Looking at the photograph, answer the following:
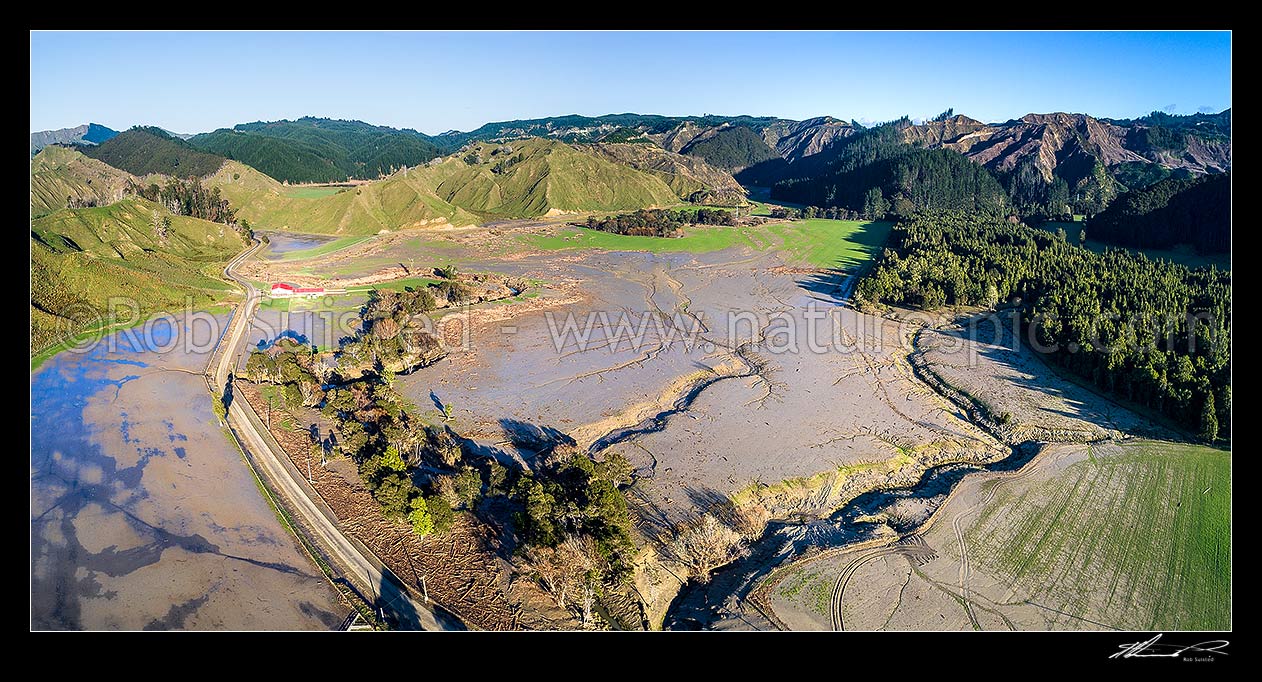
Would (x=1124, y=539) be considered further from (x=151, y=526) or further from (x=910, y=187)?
(x=910, y=187)

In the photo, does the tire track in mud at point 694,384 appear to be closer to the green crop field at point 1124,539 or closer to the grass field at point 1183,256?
the green crop field at point 1124,539

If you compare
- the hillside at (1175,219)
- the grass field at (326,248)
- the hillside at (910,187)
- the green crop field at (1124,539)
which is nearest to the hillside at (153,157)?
the grass field at (326,248)

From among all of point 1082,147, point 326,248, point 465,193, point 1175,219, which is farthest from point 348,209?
point 1082,147

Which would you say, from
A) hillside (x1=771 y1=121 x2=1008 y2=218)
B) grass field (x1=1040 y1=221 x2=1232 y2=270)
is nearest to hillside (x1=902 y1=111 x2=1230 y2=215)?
hillside (x1=771 y1=121 x2=1008 y2=218)

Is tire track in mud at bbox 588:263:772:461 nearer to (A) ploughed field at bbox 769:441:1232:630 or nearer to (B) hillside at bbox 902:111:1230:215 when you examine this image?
(A) ploughed field at bbox 769:441:1232:630
